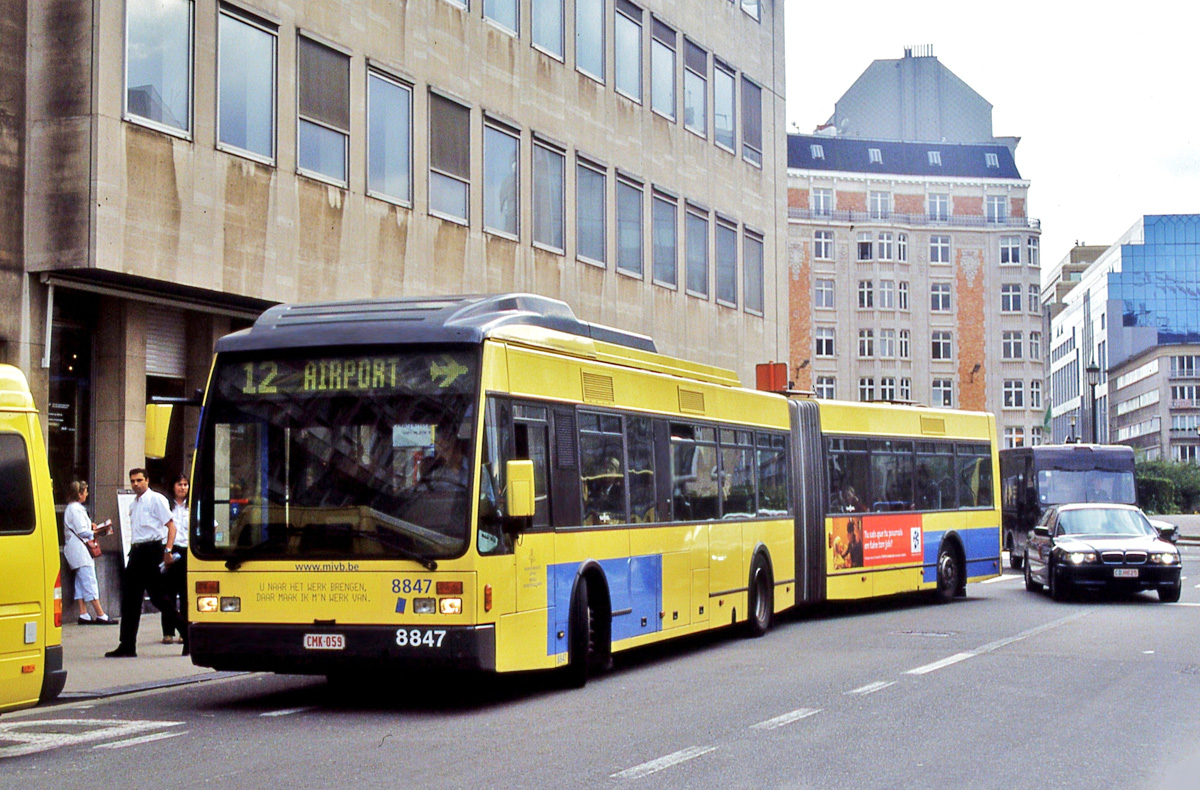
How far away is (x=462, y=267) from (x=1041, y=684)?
1463 cm

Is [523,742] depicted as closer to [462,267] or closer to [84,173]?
[84,173]

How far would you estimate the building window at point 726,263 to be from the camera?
119ft

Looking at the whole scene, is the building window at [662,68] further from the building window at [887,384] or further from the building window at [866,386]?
the building window at [887,384]

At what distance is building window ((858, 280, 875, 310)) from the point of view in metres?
94.2

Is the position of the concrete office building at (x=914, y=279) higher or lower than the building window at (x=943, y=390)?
higher

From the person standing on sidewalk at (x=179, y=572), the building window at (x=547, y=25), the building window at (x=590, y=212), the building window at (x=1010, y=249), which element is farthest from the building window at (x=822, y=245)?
the person standing on sidewalk at (x=179, y=572)

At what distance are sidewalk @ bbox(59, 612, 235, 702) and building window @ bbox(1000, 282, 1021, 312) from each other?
82406 mm

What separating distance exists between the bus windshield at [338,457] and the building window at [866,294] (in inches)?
3324

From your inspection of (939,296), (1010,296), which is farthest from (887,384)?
(1010,296)

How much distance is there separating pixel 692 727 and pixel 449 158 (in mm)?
16535

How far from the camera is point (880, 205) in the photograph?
94688mm

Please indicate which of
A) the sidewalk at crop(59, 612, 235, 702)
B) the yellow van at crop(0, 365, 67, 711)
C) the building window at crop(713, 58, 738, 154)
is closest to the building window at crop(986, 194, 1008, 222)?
the building window at crop(713, 58, 738, 154)

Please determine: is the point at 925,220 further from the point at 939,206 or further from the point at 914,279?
the point at 914,279

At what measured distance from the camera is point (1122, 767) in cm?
895
